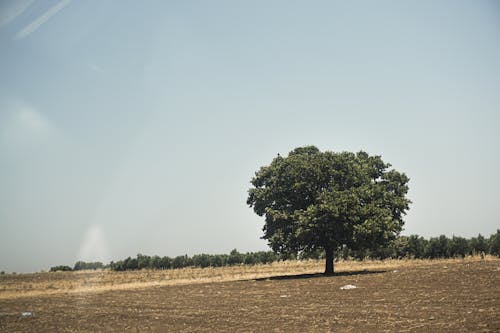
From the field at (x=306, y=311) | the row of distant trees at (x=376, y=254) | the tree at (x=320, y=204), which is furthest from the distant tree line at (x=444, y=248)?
the field at (x=306, y=311)

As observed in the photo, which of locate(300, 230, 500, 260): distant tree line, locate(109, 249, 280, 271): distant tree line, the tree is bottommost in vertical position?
locate(109, 249, 280, 271): distant tree line

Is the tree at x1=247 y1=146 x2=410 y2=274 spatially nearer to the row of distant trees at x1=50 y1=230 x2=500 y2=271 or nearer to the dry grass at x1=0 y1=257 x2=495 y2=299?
the row of distant trees at x1=50 y1=230 x2=500 y2=271

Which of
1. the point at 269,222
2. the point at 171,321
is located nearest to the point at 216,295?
the point at 171,321

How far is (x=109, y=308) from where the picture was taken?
2644cm

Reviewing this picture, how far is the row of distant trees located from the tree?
2.97 metres

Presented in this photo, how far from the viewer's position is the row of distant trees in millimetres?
62453

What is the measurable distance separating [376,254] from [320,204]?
141 feet

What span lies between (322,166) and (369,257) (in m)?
43.1

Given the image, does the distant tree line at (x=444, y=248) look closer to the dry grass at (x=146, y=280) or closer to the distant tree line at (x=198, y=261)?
the dry grass at (x=146, y=280)

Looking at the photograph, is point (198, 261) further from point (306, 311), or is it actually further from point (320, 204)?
point (306, 311)

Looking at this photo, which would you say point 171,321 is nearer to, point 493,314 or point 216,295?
point 216,295

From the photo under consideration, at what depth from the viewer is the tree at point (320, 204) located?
39.2 m

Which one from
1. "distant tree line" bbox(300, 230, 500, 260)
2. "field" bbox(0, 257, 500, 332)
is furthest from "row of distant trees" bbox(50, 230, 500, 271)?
"field" bbox(0, 257, 500, 332)

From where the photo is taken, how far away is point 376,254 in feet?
253
